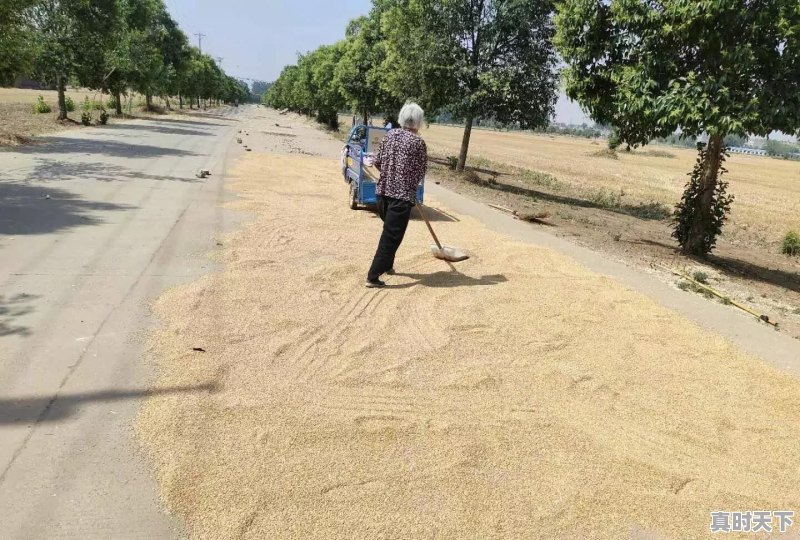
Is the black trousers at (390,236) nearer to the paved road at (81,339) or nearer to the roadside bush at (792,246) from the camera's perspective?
the paved road at (81,339)

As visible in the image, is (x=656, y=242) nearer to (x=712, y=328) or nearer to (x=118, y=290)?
(x=712, y=328)

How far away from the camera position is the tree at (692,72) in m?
7.13

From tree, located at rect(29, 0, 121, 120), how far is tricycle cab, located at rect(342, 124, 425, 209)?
1558cm

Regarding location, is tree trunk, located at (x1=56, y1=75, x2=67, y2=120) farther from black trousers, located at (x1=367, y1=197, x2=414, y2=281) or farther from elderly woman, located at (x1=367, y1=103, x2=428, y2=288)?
black trousers, located at (x1=367, y1=197, x2=414, y2=281)

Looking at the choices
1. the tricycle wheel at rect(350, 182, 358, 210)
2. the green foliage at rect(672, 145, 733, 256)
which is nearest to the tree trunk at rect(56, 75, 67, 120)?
the tricycle wheel at rect(350, 182, 358, 210)

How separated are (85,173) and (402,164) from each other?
8.67m

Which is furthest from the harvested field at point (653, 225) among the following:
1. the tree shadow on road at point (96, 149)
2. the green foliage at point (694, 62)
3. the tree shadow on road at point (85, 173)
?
the tree shadow on road at point (96, 149)

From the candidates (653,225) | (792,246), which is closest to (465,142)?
(653,225)

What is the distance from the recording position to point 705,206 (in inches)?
349

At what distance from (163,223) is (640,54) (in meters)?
7.66

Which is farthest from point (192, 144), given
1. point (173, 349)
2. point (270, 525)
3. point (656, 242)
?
point (270, 525)

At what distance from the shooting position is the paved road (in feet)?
8.05

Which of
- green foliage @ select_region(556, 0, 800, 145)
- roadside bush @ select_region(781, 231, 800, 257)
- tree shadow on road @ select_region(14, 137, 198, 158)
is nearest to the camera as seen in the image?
green foliage @ select_region(556, 0, 800, 145)

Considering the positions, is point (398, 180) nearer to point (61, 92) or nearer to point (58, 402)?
point (58, 402)
